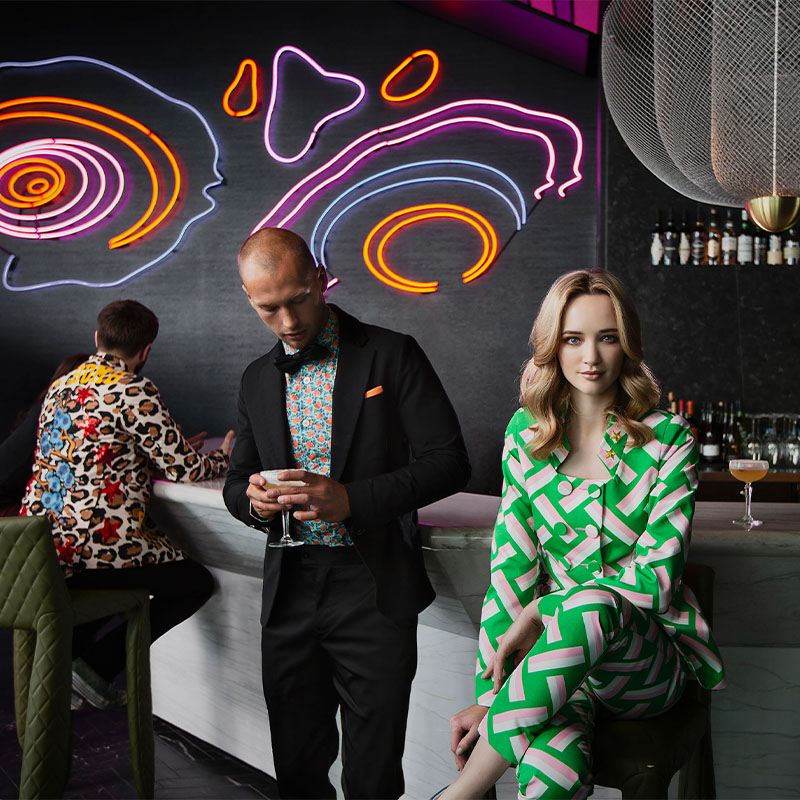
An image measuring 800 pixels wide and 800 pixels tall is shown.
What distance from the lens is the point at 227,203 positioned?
5.55 meters

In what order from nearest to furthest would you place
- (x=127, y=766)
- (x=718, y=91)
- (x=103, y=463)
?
(x=718, y=91) < (x=103, y=463) < (x=127, y=766)

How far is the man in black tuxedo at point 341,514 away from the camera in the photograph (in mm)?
2027

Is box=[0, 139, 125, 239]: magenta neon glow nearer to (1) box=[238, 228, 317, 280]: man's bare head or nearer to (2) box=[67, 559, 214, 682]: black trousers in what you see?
(2) box=[67, 559, 214, 682]: black trousers

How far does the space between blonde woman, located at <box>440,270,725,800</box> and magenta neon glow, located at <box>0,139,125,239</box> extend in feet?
14.0

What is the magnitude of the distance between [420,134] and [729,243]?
6.34ft

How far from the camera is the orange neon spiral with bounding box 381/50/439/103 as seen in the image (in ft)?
17.5

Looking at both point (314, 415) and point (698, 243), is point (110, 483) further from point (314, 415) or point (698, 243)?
point (698, 243)

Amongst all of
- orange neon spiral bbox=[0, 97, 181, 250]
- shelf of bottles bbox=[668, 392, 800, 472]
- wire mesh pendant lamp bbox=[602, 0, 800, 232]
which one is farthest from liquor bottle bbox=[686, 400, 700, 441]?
orange neon spiral bbox=[0, 97, 181, 250]

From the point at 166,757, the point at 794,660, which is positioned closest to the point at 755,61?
the point at 794,660

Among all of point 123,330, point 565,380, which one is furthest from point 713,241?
point 123,330

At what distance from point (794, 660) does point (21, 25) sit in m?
5.64

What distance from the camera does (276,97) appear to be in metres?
5.50

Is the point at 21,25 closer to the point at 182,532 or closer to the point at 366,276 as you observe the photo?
the point at 366,276

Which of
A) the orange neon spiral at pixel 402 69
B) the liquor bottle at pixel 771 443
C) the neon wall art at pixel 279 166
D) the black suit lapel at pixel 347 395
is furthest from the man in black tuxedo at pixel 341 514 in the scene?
the orange neon spiral at pixel 402 69
